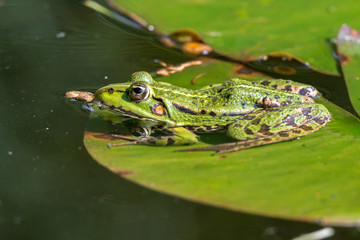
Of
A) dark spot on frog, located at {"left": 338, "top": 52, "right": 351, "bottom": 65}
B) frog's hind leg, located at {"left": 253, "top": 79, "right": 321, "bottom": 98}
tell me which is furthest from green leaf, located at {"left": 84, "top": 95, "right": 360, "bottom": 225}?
dark spot on frog, located at {"left": 338, "top": 52, "right": 351, "bottom": 65}

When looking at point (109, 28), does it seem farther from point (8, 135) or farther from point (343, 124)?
point (343, 124)

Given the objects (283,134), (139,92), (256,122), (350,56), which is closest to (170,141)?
(139,92)

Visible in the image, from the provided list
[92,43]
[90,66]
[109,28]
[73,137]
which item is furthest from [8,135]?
[109,28]

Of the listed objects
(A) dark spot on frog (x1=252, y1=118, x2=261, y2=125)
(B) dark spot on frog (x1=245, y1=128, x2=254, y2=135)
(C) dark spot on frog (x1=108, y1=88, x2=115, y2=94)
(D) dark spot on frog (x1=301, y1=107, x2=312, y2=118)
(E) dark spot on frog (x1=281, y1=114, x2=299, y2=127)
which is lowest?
(B) dark spot on frog (x1=245, y1=128, x2=254, y2=135)

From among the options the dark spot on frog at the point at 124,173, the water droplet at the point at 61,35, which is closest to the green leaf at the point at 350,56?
the dark spot on frog at the point at 124,173

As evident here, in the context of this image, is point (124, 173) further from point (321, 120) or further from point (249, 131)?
point (321, 120)

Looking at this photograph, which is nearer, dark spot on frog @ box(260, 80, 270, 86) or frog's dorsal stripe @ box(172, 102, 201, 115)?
frog's dorsal stripe @ box(172, 102, 201, 115)

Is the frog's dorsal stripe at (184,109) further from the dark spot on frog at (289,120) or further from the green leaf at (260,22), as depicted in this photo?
the green leaf at (260,22)

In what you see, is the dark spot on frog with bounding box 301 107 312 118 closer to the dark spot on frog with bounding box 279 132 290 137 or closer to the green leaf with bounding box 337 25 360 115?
the dark spot on frog with bounding box 279 132 290 137
